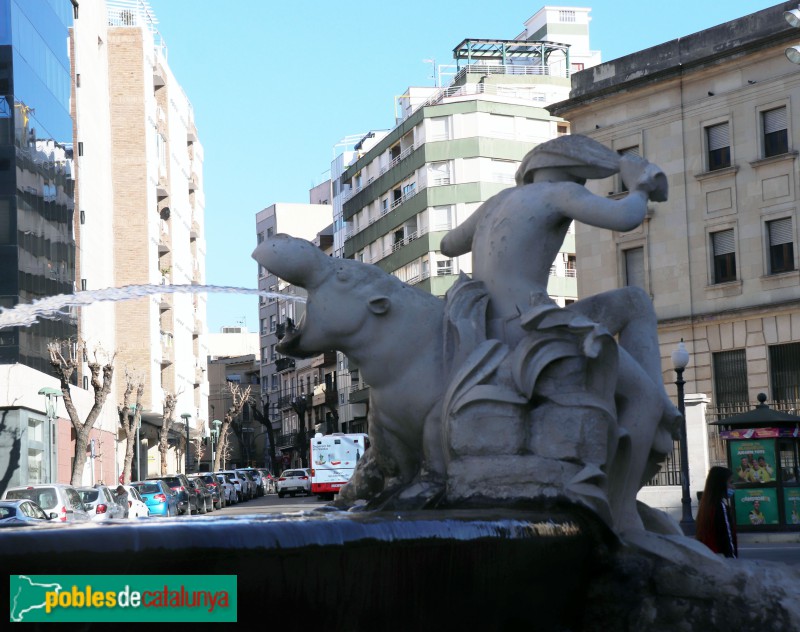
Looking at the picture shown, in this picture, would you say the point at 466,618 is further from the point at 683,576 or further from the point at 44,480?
the point at 44,480

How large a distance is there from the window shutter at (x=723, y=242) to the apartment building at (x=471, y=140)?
87.3 feet

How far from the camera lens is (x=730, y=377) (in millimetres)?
41531

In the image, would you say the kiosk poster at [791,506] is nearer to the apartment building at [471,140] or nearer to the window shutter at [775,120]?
the window shutter at [775,120]

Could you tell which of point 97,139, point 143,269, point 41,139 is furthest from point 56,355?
point 143,269

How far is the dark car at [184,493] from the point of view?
146ft

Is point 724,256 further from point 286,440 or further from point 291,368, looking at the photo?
point 286,440

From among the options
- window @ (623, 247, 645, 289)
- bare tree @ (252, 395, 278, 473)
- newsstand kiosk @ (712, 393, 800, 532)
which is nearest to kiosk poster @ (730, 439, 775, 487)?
newsstand kiosk @ (712, 393, 800, 532)

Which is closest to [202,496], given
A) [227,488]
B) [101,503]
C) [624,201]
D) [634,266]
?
[227,488]

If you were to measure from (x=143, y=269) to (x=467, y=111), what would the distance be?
17772mm

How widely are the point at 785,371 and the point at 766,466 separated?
49.0 ft

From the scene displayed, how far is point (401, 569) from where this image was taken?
5.20m

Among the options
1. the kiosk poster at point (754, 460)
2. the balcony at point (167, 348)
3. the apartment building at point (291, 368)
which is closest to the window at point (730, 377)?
the kiosk poster at point (754, 460)

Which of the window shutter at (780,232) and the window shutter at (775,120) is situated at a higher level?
the window shutter at (775,120)

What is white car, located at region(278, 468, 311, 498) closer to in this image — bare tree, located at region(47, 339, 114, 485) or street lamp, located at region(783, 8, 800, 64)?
bare tree, located at region(47, 339, 114, 485)
